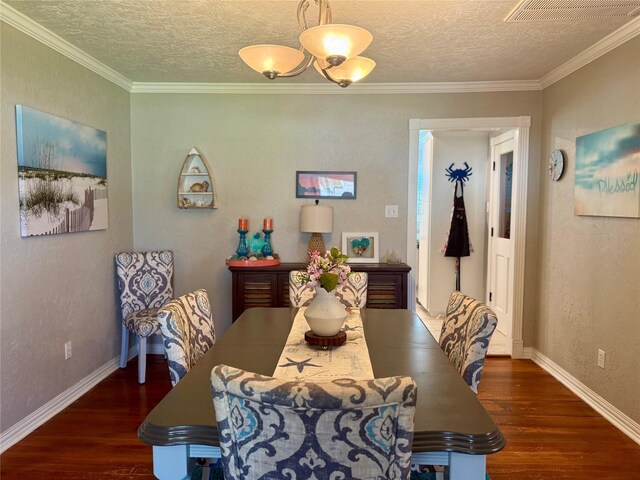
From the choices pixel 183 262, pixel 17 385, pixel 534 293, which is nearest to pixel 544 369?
pixel 534 293

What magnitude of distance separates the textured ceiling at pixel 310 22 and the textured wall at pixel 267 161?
1.25 ft

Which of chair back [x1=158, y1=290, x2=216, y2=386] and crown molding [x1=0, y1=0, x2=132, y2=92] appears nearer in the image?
chair back [x1=158, y1=290, x2=216, y2=386]

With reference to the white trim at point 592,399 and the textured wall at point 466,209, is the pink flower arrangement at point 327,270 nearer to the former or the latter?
the white trim at point 592,399

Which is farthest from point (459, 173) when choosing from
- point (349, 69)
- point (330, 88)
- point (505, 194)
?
point (349, 69)

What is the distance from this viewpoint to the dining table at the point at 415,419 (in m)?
1.21

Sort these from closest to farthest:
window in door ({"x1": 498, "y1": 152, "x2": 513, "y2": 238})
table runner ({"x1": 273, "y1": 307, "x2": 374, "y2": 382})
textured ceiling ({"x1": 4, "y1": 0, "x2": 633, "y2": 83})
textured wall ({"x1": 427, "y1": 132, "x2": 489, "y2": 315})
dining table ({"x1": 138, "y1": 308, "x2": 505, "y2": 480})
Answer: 1. dining table ({"x1": 138, "y1": 308, "x2": 505, "y2": 480})
2. table runner ({"x1": 273, "y1": 307, "x2": 374, "y2": 382})
3. textured ceiling ({"x1": 4, "y1": 0, "x2": 633, "y2": 83})
4. window in door ({"x1": 498, "y1": 152, "x2": 513, "y2": 238})
5. textured wall ({"x1": 427, "y1": 132, "x2": 489, "y2": 315})

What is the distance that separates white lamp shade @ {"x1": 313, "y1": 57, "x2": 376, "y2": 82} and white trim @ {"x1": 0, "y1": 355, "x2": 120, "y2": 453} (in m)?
2.57

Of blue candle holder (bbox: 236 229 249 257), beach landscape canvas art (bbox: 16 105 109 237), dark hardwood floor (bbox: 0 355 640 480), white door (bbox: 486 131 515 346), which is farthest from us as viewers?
white door (bbox: 486 131 515 346)

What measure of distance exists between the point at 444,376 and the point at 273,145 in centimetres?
288

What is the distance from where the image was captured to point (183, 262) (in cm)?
412

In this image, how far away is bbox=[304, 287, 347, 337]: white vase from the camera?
1914mm

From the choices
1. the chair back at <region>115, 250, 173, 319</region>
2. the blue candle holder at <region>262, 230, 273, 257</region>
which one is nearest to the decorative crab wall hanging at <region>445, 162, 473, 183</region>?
the blue candle holder at <region>262, 230, 273, 257</region>

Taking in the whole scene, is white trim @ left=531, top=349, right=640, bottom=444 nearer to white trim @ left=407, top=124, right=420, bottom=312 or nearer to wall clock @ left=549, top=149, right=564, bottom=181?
white trim @ left=407, top=124, right=420, bottom=312

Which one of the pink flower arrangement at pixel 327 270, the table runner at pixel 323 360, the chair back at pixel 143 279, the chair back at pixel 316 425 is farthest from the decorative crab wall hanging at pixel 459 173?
the chair back at pixel 316 425
